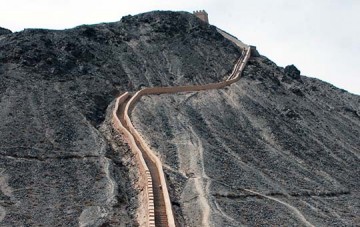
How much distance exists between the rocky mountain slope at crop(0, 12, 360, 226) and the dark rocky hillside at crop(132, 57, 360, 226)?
0.11 meters

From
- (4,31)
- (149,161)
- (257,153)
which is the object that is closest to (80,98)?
(149,161)

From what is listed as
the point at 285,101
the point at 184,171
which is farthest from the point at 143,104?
the point at 285,101

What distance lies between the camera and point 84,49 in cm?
4572

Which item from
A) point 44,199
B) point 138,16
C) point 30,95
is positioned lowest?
point 44,199

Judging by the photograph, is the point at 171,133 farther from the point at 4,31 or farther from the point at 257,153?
the point at 4,31

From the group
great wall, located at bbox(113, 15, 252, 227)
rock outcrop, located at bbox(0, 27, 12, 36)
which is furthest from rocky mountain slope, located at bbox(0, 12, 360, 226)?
great wall, located at bbox(113, 15, 252, 227)

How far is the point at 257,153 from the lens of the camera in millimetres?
36500

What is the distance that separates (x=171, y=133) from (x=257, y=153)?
214 inches

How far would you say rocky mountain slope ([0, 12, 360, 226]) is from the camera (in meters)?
27.3

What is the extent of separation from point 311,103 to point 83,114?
22.5 meters

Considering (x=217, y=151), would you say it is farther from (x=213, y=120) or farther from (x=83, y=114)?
(x=83, y=114)

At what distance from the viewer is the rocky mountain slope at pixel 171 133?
27.3 m

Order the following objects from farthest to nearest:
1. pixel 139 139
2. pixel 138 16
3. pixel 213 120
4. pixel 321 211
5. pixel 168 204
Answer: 1. pixel 138 16
2. pixel 213 120
3. pixel 139 139
4. pixel 321 211
5. pixel 168 204

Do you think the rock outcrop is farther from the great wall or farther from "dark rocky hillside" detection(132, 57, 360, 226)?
"dark rocky hillside" detection(132, 57, 360, 226)
